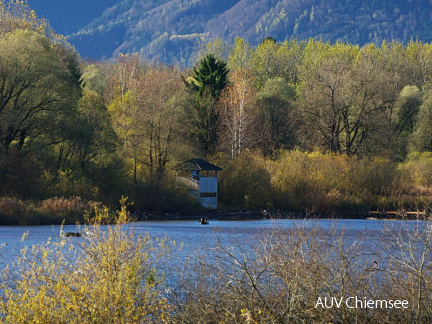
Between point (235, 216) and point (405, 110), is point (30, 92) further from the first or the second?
point (405, 110)

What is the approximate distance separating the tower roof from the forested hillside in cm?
124

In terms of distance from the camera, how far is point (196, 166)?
48156 mm

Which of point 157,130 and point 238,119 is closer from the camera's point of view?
point 157,130

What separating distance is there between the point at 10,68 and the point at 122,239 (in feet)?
111

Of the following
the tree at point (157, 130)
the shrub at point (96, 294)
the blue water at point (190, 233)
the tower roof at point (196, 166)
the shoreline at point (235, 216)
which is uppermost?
the tree at point (157, 130)

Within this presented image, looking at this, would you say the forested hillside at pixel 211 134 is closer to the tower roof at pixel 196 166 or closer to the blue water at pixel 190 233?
the tower roof at pixel 196 166

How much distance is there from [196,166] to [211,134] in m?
9.00

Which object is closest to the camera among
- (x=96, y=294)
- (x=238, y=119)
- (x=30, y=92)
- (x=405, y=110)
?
(x=96, y=294)

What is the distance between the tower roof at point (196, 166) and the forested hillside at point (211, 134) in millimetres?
1241

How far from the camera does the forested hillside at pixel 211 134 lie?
4262 cm

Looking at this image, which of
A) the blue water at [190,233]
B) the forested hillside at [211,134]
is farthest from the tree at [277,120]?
the blue water at [190,233]

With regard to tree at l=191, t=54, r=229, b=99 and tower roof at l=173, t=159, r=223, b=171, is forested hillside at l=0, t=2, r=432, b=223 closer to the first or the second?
tree at l=191, t=54, r=229, b=99

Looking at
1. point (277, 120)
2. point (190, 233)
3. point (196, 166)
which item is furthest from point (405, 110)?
point (190, 233)

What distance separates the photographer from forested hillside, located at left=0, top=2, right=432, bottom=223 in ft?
140
